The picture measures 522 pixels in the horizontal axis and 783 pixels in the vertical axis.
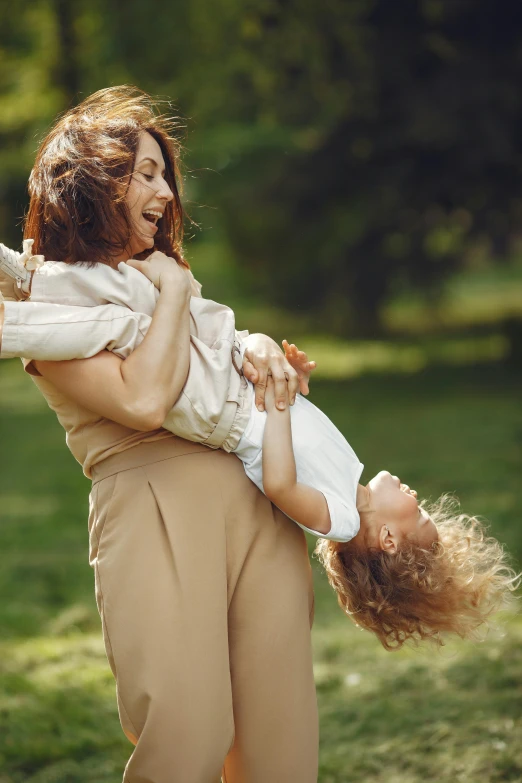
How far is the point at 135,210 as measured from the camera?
7.33 feet

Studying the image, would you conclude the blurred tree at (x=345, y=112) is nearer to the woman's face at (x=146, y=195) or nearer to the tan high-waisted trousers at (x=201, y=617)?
the woman's face at (x=146, y=195)

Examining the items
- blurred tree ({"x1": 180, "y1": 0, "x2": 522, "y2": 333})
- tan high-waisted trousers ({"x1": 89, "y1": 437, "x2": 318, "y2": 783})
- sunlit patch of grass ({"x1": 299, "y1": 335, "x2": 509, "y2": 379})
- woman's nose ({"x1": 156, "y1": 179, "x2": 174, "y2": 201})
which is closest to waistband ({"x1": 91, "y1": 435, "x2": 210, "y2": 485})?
tan high-waisted trousers ({"x1": 89, "y1": 437, "x2": 318, "y2": 783})

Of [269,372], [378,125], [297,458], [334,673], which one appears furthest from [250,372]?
[378,125]

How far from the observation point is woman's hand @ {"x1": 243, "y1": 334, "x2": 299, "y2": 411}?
90.4 inches

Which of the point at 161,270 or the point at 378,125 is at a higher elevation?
the point at 378,125

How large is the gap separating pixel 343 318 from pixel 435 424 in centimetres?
765

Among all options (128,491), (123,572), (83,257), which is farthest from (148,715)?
(83,257)

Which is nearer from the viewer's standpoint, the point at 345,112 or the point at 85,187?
the point at 85,187

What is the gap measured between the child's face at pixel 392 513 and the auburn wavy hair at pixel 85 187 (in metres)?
0.85

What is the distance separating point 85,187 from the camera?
7.13 feet

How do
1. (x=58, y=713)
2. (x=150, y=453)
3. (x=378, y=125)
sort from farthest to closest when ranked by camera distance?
1. (x=378, y=125)
2. (x=58, y=713)
3. (x=150, y=453)

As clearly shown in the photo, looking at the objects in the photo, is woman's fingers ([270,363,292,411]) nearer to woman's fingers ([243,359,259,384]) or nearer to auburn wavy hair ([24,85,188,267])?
woman's fingers ([243,359,259,384])

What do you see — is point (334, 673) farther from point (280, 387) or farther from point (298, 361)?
point (280, 387)

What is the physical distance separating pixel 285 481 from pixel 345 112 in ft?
35.0
